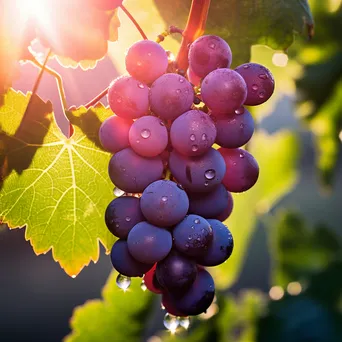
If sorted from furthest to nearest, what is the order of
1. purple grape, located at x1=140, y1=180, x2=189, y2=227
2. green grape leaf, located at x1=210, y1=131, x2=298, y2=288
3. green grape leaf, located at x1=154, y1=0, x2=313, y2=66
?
green grape leaf, located at x1=210, y1=131, x2=298, y2=288
green grape leaf, located at x1=154, y1=0, x2=313, y2=66
purple grape, located at x1=140, y1=180, x2=189, y2=227

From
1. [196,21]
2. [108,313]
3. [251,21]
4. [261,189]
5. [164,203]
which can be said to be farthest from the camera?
[261,189]

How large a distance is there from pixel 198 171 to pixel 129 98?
110 millimetres

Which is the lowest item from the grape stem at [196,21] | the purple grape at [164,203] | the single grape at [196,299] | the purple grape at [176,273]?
the single grape at [196,299]

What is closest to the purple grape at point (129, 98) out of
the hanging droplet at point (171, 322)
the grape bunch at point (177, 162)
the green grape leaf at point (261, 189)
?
the grape bunch at point (177, 162)

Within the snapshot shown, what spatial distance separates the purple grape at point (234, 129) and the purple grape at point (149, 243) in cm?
13

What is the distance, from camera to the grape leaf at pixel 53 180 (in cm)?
72

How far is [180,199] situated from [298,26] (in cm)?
42

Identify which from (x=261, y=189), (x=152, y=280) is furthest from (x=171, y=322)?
(x=261, y=189)

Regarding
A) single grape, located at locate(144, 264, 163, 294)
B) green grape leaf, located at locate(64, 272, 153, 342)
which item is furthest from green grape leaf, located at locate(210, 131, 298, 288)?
single grape, located at locate(144, 264, 163, 294)

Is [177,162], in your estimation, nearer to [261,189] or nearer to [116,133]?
[116,133]

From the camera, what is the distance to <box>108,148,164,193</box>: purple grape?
61 centimetres

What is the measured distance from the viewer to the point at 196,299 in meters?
0.61

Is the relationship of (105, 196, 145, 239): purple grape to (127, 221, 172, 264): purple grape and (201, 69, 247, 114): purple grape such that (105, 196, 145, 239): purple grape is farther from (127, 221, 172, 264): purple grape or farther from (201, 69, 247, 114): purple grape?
(201, 69, 247, 114): purple grape

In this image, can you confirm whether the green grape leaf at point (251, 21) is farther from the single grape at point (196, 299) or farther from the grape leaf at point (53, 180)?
the single grape at point (196, 299)
